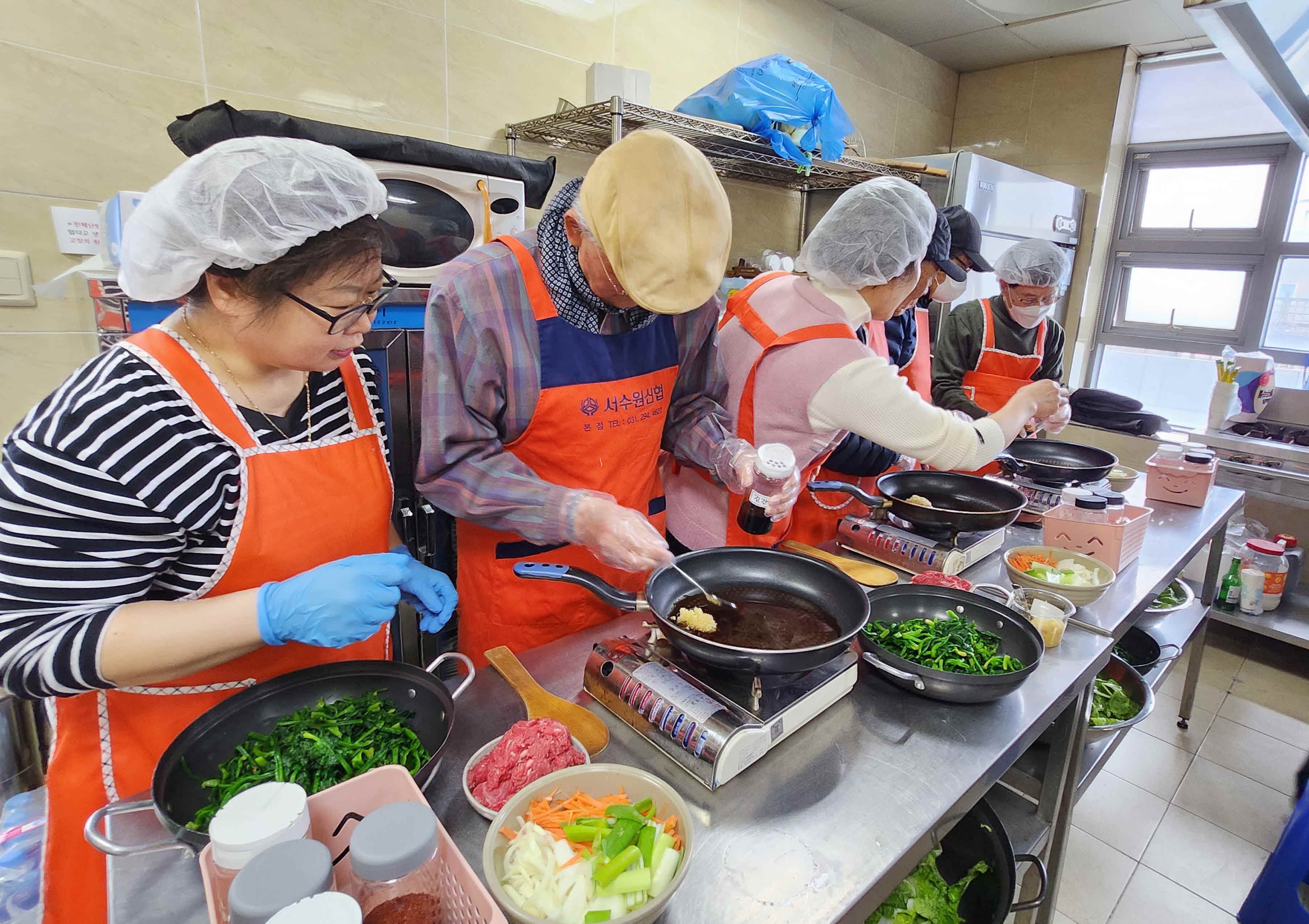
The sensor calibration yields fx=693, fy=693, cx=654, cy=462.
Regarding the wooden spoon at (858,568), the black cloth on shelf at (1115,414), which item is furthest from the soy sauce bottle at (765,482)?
the black cloth on shelf at (1115,414)

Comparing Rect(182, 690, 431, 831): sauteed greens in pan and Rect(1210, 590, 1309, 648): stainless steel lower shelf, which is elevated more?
Rect(182, 690, 431, 831): sauteed greens in pan

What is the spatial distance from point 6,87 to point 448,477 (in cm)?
193

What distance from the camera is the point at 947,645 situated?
1.35m

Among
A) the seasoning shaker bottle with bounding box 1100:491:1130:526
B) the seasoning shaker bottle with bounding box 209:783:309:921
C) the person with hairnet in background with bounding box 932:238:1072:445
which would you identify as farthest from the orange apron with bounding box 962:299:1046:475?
the seasoning shaker bottle with bounding box 209:783:309:921

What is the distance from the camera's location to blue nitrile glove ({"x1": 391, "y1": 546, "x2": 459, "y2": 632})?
1.17 metres

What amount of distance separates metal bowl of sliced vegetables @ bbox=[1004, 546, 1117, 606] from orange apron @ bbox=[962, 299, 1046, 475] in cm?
158

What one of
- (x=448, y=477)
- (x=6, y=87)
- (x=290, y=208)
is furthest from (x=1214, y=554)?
(x=6, y=87)

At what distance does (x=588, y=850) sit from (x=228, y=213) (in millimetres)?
1017

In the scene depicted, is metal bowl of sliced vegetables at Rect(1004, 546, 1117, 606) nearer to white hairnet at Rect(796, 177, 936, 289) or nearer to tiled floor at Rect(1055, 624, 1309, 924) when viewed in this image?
white hairnet at Rect(796, 177, 936, 289)

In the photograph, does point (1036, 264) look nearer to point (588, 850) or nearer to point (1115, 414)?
point (1115, 414)

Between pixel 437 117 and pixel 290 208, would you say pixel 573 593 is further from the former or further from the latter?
pixel 437 117

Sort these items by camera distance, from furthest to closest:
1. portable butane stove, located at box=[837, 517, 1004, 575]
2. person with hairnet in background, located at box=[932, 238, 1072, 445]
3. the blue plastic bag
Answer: person with hairnet in background, located at box=[932, 238, 1072, 445] → the blue plastic bag → portable butane stove, located at box=[837, 517, 1004, 575]

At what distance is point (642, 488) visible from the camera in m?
1.75

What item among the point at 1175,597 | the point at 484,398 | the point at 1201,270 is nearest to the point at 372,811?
the point at 484,398
